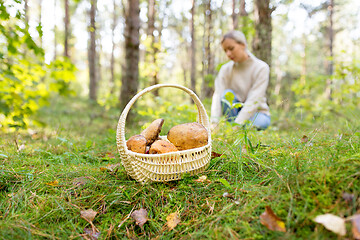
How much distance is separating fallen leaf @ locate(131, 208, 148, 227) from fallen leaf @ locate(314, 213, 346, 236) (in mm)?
900

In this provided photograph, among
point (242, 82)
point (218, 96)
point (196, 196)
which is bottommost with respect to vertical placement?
point (196, 196)

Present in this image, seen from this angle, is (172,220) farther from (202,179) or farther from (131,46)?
(131,46)

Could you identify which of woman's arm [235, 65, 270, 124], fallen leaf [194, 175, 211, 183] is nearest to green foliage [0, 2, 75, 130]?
fallen leaf [194, 175, 211, 183]

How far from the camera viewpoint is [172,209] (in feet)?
4.47

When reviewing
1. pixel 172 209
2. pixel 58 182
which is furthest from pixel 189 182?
pixel 58 182

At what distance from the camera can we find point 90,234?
47.9 inches

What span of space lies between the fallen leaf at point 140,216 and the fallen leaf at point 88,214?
236mm

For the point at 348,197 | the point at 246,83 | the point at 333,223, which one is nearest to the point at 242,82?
the point at 246,83

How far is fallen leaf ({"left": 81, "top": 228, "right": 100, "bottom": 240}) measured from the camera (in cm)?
118

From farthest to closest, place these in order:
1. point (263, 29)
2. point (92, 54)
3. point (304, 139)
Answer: point (92, 54)
point (263, 29)
point (304, 139)

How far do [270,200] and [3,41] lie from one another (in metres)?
2.76

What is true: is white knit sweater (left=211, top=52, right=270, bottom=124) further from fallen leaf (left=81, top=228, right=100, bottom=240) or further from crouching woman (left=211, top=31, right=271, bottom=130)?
fallen leaf (left=81, top=228, right=100, bottom=240)

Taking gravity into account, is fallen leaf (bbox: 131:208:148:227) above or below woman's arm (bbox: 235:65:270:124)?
below

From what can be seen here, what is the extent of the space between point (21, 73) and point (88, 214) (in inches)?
83.1
